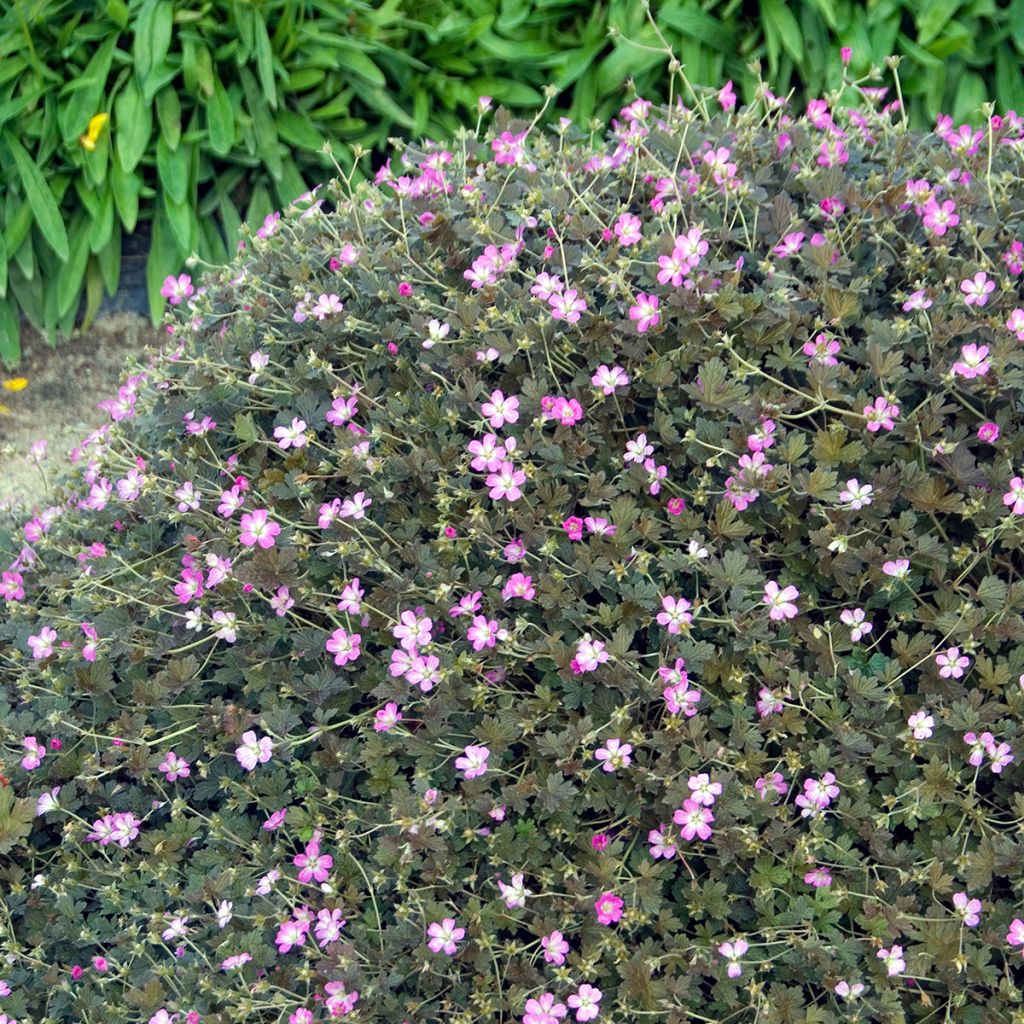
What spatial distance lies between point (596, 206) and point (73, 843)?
1333 millimetres

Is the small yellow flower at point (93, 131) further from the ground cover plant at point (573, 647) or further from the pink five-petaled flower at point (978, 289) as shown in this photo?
the pink five-petaled flower at point (978, 289)

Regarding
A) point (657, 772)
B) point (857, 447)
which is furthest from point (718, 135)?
point (657, 772)

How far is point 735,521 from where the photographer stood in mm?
1626

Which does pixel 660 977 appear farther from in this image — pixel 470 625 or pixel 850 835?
pixel 470 625

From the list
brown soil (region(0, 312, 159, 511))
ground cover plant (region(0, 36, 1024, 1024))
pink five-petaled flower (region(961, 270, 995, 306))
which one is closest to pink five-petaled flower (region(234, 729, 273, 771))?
ground cover plant (region(0, 36, 1024, 1024))

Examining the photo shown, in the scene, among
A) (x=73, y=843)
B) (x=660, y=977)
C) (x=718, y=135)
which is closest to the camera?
(x=660, y=977)

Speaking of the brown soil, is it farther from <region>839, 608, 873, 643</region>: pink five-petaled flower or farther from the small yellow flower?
<region>839, 608, 873, 643</region>: pink five-petaled flower

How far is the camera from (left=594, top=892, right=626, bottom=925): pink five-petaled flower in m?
1.50

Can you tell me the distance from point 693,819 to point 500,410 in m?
0.64

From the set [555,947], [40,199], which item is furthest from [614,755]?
[40,199]

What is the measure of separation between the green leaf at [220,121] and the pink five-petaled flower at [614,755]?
296 cm

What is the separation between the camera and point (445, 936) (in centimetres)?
153

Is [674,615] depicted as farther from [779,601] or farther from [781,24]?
[781,24]

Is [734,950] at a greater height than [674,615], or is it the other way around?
[674,615]
